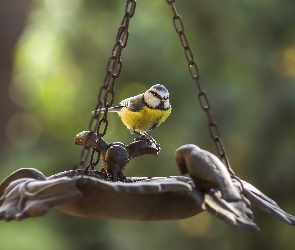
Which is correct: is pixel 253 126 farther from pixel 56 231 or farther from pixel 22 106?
pixel 22 106

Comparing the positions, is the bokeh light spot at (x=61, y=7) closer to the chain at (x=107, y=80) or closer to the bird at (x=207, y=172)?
the chain at (x=107, y=80)

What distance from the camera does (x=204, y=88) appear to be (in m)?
4.10

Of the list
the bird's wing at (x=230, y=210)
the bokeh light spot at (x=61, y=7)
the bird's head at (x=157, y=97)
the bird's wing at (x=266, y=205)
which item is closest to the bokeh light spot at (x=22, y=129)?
the bokeh light spot at (x=61, y=7)

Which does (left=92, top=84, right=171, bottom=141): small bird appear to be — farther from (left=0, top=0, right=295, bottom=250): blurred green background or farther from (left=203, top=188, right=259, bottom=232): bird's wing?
(left=0, top=0, right=295, bottom=250): blurred green background

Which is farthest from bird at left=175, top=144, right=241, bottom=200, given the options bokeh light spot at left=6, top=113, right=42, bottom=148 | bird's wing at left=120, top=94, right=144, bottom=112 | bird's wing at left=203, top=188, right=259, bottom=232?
bokeh light spot at left=6, top=113, right=42, bottom=148

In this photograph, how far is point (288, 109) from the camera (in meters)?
4.02

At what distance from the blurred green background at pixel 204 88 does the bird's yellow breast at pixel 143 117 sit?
143 cm

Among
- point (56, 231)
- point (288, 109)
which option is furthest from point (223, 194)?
point (56, 231)

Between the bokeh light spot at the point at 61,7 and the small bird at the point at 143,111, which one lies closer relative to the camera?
the small bird at the point at 143,111

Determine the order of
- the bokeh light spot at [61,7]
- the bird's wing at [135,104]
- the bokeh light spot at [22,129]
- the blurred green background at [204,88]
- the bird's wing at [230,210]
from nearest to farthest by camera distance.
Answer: the bird's wing at [230,210]
the bird's wing at [135,104]
the blurred green background at [204,88]
the bokeh light spot at [61,7]
the bokeh light spot at [22,129]

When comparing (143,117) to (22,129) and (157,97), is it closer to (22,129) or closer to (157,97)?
(157,97)

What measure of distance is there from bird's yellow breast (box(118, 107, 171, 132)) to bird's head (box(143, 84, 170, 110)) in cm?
3

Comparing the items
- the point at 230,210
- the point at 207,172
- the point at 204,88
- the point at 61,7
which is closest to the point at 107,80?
the point at 207,172

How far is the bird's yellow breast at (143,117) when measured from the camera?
265 cm
